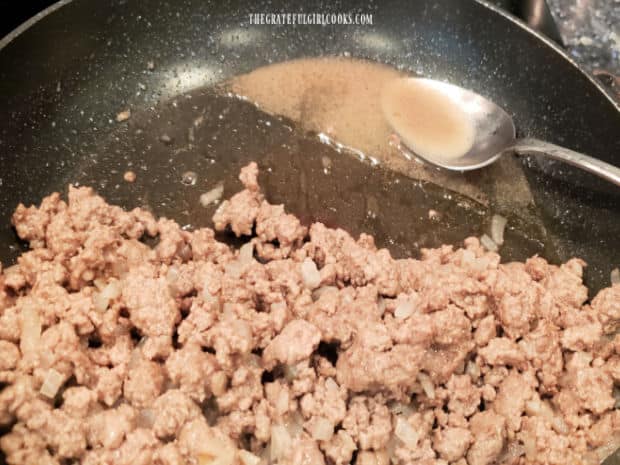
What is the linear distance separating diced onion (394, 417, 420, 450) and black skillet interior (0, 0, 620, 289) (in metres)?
0.68

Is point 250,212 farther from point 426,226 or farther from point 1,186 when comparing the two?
point 1,186

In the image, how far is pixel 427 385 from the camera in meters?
1.87

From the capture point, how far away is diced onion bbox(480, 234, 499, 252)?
7.48 feet

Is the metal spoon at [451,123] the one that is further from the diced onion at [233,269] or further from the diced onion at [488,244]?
the diced onion at [233,269]

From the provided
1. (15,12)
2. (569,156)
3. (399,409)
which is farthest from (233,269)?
(15,12)

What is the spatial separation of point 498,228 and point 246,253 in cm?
102

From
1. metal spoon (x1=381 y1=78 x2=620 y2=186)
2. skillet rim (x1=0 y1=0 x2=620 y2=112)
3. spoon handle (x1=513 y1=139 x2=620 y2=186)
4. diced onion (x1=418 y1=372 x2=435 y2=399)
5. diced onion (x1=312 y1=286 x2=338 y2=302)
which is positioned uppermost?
skillet rim (x1=0 y1=0 x2=620 y2=112)

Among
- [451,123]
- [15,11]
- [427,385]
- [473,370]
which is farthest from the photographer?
[451,123]

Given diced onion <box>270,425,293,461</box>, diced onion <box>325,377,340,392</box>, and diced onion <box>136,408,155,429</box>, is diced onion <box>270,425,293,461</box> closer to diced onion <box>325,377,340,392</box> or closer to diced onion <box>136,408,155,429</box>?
diced onion <box>325,377,340,392</box>

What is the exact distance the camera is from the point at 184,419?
1677mm

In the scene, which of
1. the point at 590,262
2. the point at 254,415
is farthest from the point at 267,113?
the point at 590,262

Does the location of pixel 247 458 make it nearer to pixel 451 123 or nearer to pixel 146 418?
pixel 146 418

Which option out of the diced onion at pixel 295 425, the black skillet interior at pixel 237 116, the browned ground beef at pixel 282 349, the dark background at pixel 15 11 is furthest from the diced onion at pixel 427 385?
the dark background at pixel 15 11

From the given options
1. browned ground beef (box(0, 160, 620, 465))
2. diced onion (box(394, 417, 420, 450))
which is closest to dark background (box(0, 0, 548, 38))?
browned ground beef (box(0, 160, 620, 465))
